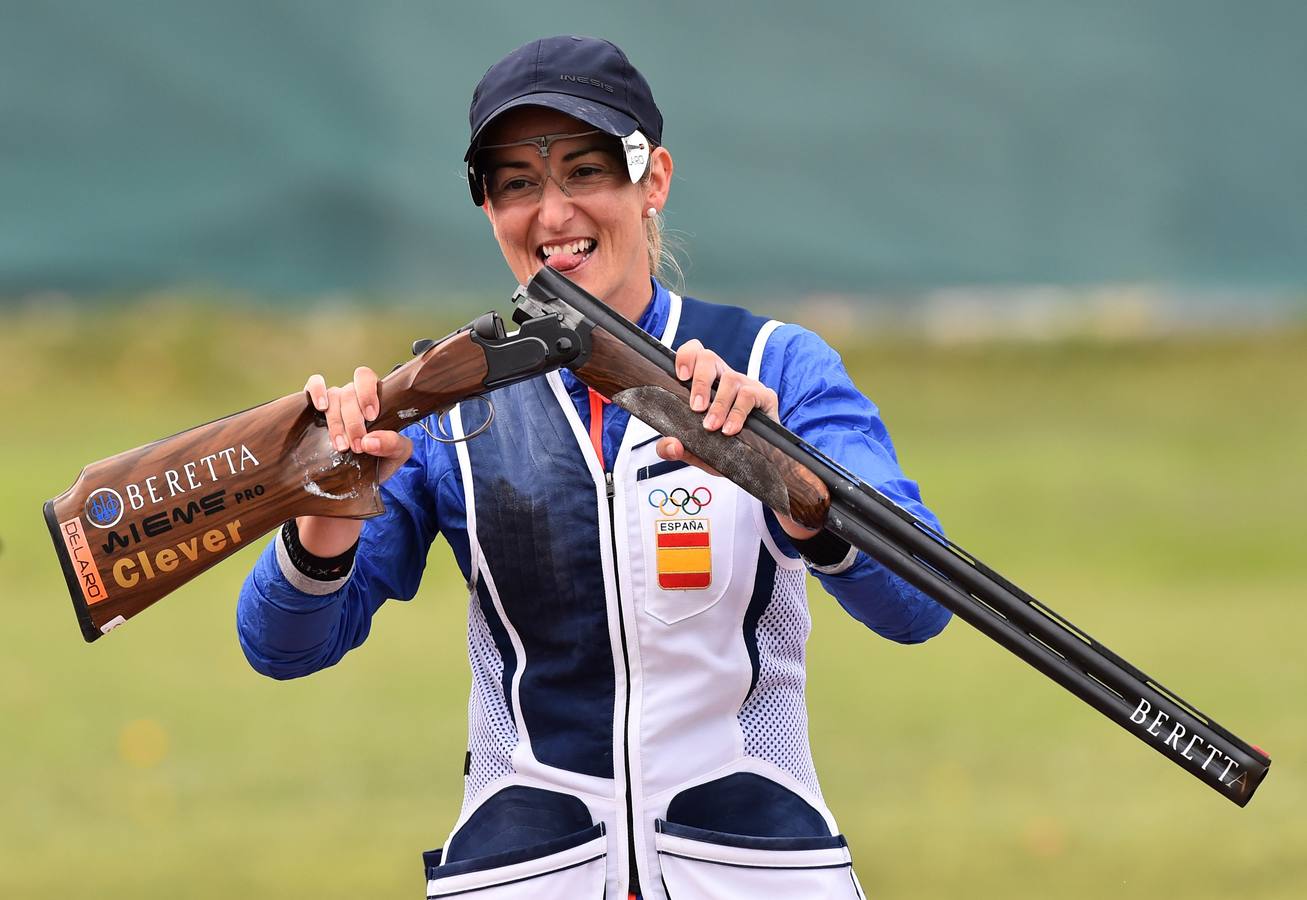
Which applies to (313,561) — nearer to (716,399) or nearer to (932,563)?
(716,399)

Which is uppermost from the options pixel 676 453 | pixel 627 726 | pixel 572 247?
pixel 572 247

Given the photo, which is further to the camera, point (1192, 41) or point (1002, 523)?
point (1192, 41)

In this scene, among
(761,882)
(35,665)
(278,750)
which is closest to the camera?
(761,882)

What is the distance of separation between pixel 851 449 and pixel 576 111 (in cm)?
86

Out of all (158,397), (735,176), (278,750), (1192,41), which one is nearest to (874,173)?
(735,176)

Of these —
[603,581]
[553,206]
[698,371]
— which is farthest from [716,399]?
[553,206]

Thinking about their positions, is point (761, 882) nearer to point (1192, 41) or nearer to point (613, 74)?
point (613, 74)

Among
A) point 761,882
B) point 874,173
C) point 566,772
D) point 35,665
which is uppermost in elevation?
point 874,173

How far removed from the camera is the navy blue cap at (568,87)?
3525 mm

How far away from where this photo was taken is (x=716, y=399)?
3.35m

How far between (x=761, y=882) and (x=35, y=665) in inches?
288

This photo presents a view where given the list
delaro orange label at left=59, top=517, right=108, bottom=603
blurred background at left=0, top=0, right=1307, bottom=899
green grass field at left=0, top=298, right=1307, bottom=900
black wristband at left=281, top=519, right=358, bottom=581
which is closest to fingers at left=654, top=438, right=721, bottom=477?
black wristband at left=281, top=519, right=358, bottom=581

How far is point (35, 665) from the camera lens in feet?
32.0

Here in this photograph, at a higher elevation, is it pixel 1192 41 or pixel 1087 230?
pixel 1192 41
